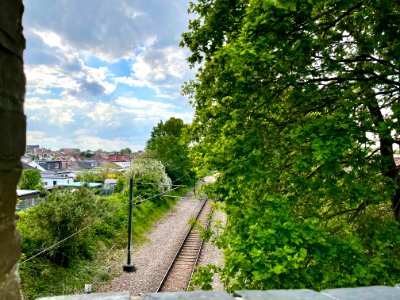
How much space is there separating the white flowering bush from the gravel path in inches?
137

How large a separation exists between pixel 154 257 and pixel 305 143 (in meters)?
15.0

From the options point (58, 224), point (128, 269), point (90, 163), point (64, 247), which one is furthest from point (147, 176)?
point (90, 163)

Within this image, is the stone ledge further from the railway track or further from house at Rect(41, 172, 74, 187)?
house at Rect(41, 172, 74, 187)

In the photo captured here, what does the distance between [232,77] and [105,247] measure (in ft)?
53.6

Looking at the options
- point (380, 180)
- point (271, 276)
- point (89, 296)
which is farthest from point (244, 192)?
point (89, 296)

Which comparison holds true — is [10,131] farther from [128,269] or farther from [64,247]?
[128,269]

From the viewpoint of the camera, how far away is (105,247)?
2050 centimetres

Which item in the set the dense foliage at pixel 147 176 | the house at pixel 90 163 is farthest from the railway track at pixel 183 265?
the house at pixel 90 163

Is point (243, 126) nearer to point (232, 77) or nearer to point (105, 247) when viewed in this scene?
point (232, 77)

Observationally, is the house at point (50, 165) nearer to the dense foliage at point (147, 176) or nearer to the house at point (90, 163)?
the house at point (90, 163)

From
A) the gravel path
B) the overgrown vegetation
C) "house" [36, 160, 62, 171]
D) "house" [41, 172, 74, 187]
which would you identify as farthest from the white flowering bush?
"house" [36, 160, 62, 171]

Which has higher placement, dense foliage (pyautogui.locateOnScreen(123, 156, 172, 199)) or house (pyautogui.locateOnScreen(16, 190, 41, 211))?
dense foliage (pyautogui.locateOnScreen(123, 156, 172, 199))

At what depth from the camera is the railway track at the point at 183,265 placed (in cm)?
1595

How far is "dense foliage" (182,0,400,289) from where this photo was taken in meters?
6.12
